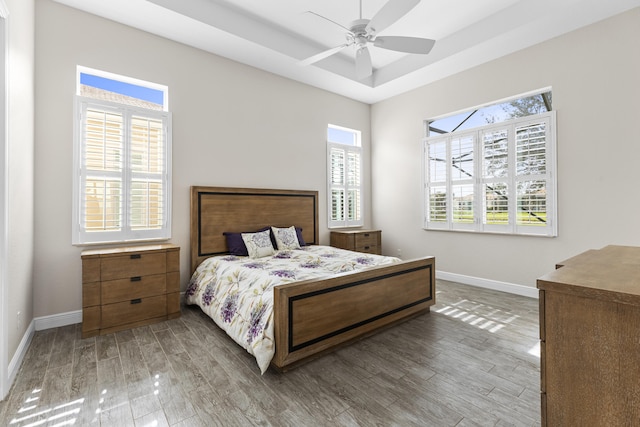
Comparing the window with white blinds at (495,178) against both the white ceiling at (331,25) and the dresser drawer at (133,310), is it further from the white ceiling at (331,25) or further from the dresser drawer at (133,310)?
the dresser drawer at (133,310)

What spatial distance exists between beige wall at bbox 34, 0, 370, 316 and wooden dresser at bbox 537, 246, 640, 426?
12.2 ft

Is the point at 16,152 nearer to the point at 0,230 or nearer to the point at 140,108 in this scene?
the point at 0,230

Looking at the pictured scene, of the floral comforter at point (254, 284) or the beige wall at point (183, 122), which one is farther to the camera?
the beige wall at point (183, 122)

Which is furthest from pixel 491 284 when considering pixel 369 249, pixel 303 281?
pixel 303 281

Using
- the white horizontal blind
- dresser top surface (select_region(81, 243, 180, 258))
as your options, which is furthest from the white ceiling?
dresser top surface (select_region(81, 243, 180, 258))

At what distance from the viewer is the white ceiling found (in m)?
3.26

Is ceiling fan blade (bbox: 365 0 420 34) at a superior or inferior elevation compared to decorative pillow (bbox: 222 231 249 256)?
superior

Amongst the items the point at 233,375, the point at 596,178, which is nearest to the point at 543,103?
the point at 596,178

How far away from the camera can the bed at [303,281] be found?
2.27m

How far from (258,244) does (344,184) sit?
2322 mm

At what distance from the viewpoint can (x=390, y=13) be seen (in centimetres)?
260

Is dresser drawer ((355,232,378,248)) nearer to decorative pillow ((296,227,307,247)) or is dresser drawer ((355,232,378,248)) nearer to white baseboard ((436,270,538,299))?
decorative pillow ((296,227,307,247))

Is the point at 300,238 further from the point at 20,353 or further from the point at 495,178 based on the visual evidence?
the point at 20,353

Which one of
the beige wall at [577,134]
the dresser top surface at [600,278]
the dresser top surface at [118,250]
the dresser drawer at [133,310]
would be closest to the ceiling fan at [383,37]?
the beige wall at [577,134]
